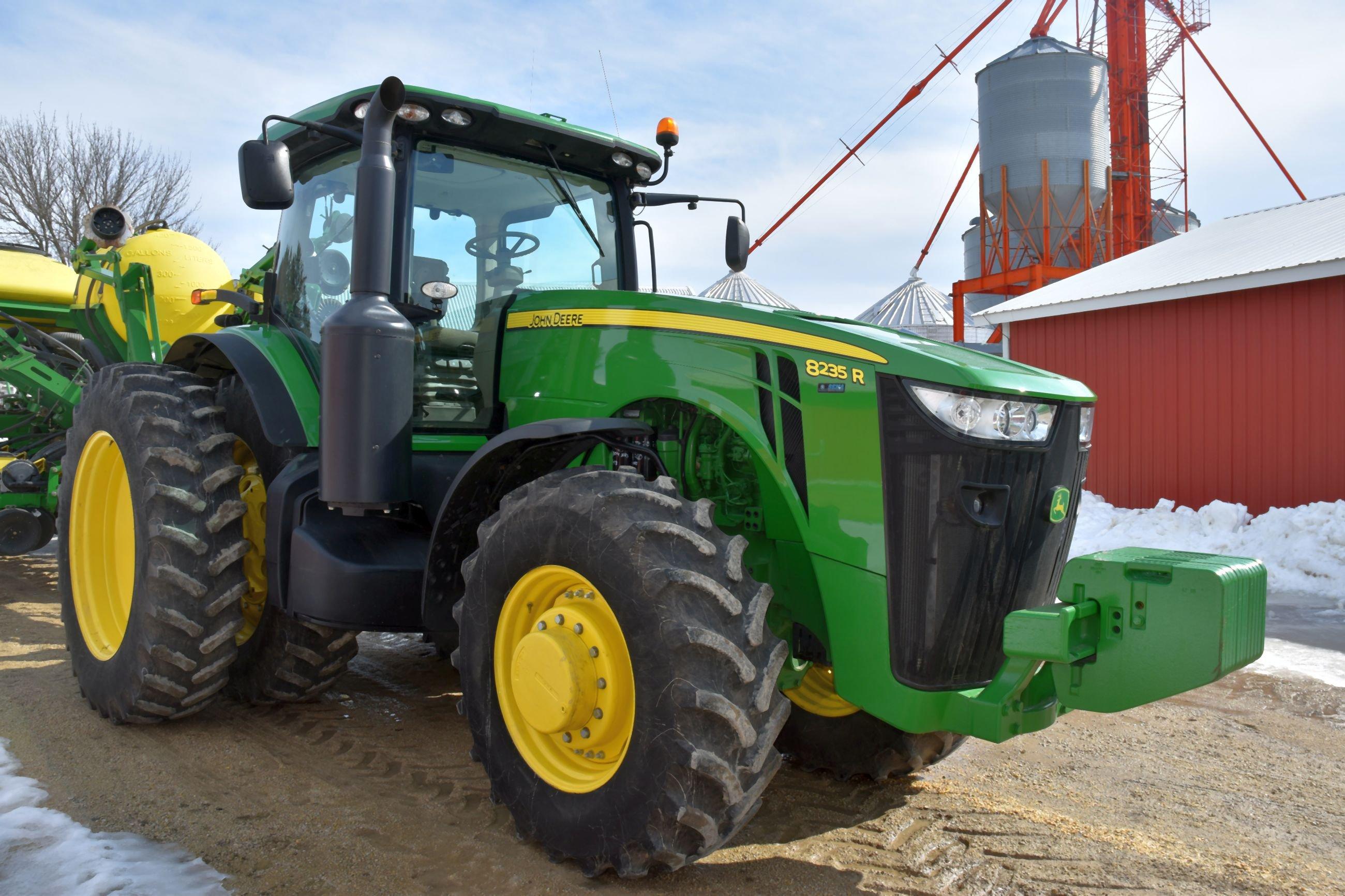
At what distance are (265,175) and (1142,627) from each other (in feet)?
9.81

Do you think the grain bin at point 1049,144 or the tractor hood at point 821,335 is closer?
the tractor hood at point 821,335

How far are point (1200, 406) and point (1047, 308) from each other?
234 cm

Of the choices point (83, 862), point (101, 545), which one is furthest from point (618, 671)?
point (101, 545)

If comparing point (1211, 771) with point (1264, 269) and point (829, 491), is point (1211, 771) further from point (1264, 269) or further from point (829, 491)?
point (1264, 269)

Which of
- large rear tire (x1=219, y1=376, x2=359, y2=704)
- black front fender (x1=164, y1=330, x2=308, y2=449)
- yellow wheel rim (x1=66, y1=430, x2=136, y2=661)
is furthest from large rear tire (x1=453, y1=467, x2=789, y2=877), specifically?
yellow wheel rim (x1=66, y1=430, x2=136, y2=661)

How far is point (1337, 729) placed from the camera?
431 cm

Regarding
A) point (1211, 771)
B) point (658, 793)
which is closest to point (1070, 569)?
point (658, 793)

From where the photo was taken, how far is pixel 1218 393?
10891 millimetres

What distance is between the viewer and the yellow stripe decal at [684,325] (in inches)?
107

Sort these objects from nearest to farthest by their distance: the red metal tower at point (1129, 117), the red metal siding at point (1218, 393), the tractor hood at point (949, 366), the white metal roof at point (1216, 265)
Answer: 1. the tractor hood at point (949, 366)
2. the red metal siding at point (1218, 393)
3. the white metal roof at point (1216, 265)
4. the red metal tower at point (1129, 117)

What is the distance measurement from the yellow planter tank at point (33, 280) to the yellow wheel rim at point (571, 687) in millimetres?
6808

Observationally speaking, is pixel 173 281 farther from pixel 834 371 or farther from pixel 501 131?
pixel 834 371

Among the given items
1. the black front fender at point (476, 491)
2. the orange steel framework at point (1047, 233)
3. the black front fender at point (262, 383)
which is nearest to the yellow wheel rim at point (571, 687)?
the black front fender at point (476, 491)

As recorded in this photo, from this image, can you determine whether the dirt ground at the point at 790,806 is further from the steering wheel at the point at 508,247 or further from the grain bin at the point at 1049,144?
the grain bin at the point at 1049,144
